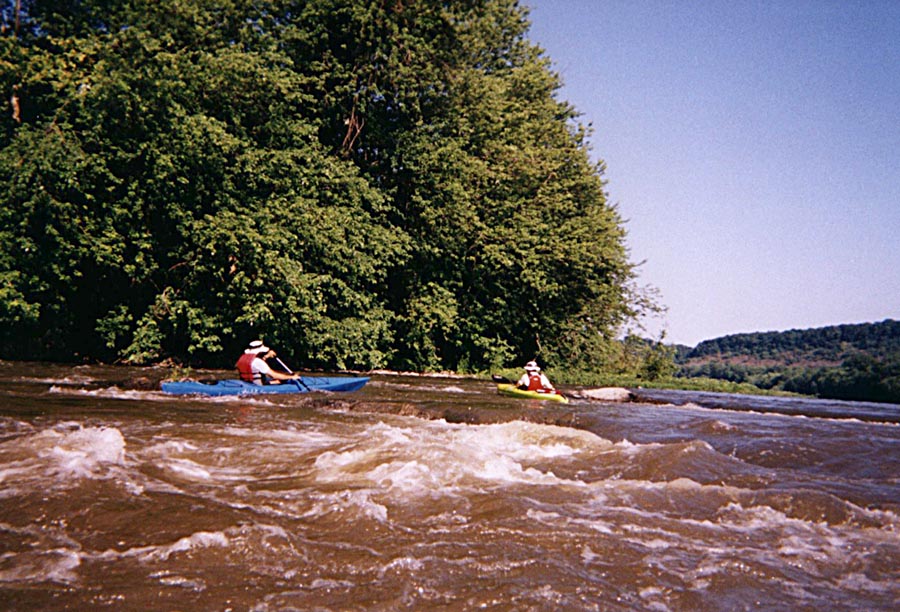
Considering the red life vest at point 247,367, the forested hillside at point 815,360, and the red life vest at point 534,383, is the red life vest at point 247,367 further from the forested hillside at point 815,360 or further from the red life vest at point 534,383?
the forested hillside at point 815,360

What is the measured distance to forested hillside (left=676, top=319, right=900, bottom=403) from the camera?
28375 mm

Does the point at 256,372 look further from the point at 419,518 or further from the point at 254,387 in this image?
the point at 419,518

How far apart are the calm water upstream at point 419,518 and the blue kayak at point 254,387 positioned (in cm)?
249

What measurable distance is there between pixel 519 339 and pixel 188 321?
12.0 meters

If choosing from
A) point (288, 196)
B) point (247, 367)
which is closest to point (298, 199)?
point (288, 196)

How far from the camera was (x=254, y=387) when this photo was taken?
12359mm

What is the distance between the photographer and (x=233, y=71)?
1606 cm

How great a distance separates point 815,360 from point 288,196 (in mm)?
66097

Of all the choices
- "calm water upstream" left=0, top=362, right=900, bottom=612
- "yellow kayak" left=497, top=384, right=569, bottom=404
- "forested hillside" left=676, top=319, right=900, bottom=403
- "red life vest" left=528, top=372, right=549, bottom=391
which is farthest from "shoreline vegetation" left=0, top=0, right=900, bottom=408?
"forested hillside" left=676, top=319, right=900, bottom=403

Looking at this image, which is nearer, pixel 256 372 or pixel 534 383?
pixel 256 372

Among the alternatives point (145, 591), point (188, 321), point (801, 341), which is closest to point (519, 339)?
point (188, 321)

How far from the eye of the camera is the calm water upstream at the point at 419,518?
11.4ft

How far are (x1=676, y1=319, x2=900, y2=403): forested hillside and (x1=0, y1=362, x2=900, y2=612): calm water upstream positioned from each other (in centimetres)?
1948

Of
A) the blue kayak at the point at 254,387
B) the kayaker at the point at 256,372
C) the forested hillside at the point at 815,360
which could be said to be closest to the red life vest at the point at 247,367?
the kayaker at the point at 256,372
